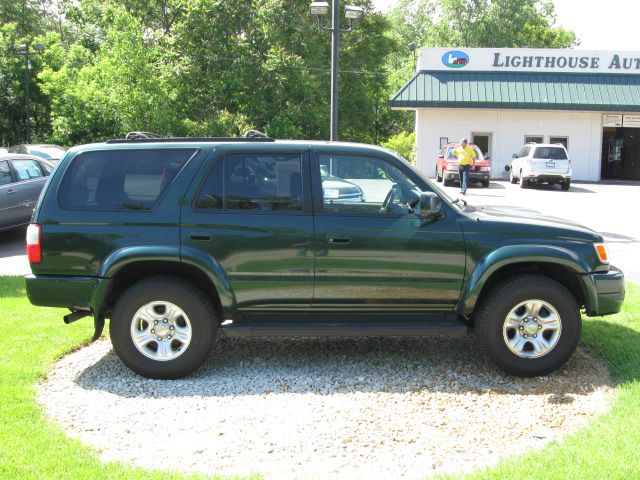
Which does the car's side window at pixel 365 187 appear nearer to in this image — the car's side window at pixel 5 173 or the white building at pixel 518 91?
the car's side window at pixel 5 173

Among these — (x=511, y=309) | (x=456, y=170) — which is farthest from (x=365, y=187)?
(x=456, y=170)

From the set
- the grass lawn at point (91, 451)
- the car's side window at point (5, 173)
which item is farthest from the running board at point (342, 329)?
the car's side window at point (5, 173)

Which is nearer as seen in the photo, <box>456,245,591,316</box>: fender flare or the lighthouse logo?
<box>456,245,591,316</box>: fender flare

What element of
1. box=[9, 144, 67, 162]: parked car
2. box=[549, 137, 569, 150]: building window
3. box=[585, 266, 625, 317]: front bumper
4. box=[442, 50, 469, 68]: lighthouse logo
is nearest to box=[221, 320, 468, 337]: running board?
box=[585, 266, 625, 317]: front bumper

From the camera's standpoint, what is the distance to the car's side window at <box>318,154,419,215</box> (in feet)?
17.4

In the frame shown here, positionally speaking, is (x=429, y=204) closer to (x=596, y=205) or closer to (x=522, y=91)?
(x=596, y=205)

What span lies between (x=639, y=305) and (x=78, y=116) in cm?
2870

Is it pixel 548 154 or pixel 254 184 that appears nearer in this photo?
pixel 254 184

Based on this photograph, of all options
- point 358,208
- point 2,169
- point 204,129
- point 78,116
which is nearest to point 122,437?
point 358,208

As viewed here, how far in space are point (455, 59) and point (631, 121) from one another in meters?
9.15

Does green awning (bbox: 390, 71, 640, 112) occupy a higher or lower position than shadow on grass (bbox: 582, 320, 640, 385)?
higher

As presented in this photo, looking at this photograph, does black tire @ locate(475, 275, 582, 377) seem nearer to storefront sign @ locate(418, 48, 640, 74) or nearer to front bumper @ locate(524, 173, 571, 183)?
front bumper @ locate(524, 173, 571, 183)

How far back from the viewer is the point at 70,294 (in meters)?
5.18

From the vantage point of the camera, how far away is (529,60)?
32.4 metres
